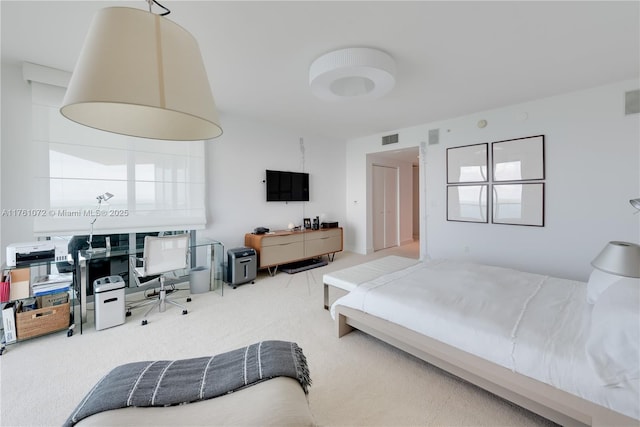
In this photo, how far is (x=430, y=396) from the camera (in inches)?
66.1

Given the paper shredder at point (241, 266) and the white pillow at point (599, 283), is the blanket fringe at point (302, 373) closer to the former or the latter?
A: the white pillow at point (599, 283)

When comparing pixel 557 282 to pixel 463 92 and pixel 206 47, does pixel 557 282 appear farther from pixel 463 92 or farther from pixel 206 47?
pixel 206 47

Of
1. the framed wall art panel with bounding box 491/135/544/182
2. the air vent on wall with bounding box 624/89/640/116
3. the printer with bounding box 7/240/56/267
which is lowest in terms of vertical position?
the printer with bounding box 7/240/56/267

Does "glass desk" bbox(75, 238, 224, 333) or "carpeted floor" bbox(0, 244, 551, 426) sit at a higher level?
"glass desk" bbox(75, 238, 224, 333)

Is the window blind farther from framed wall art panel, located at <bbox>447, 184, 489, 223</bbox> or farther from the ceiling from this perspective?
framed wall art panel, located at <bbox>447, 184, 489, 223</bbox>

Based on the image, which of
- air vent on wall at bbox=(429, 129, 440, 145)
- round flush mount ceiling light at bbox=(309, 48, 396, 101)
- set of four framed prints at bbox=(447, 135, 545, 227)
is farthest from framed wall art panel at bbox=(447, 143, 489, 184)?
round flush mount ceiling light at bbox=(309, 48, 396, 101)

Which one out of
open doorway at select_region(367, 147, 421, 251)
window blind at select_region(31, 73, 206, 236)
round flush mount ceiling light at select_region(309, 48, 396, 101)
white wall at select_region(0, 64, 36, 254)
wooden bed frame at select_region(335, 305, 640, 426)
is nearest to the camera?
wooden bed frame at select_region(335, 305, 640, 426)

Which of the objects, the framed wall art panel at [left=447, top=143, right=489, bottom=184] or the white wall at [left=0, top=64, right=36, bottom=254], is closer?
the white wall at [left=0, top=64, right=36, bottom=254]

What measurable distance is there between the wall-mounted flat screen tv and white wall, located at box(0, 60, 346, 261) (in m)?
0.12

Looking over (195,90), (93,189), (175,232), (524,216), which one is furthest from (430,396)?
(93,189)

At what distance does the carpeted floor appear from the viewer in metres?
1.54

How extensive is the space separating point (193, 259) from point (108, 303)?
128 centimetres

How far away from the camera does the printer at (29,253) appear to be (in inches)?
90.4

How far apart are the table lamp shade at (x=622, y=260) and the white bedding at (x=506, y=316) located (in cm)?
35
